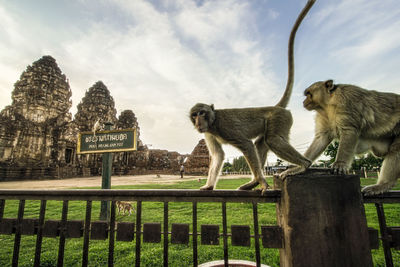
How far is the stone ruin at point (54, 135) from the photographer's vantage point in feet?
75.7

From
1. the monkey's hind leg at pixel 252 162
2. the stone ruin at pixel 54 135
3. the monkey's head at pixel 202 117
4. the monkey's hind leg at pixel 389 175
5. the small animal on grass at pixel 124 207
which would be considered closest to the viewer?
the monkey's hind leg at pixel 389 175

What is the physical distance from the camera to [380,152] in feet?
7.14

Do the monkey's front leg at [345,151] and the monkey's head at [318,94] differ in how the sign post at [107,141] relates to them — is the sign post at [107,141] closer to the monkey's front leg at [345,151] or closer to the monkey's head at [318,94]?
the monkey's head at [318,94]

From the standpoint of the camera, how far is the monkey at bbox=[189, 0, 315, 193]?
2.14 meters

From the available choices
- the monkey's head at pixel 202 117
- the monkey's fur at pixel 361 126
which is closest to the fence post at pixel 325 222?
the monkey's fur at pixel 361 126

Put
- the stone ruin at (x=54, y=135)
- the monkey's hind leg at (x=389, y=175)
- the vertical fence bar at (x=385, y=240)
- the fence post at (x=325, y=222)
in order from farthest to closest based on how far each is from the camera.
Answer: the stone ruin at (x=54, y=135) < the monkey's hind leg at (x=389, y=175) < the vertical fence bar at (x=385, y=240) < the fence post at (x=325, y=222)

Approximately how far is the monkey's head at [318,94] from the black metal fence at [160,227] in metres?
1.07

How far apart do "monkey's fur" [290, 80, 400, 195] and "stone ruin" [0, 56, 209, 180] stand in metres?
19.8

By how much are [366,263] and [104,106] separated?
132ft

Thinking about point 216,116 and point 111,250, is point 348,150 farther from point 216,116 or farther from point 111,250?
point 111,250

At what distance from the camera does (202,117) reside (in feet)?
8.36

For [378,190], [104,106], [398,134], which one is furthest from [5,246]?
[104,106]

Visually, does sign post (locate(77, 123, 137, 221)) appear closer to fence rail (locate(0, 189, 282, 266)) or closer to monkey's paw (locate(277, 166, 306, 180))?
fence rail (locate(0, 189, 282, 266))

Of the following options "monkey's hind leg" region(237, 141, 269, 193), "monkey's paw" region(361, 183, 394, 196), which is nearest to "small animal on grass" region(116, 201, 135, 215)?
"monkey's hind leg" region(237, 141, 269, 193)
